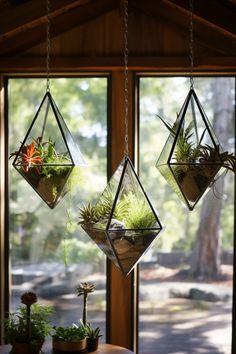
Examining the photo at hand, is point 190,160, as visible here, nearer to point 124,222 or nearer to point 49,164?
point 124,222

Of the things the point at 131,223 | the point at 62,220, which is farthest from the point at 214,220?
the point at 131,223

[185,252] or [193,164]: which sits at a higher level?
[193,164]

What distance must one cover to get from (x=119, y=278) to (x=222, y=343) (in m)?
0.83

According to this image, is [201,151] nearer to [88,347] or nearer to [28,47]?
[88,347]

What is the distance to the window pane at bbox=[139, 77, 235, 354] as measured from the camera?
3.83 m

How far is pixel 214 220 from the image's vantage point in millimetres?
3852

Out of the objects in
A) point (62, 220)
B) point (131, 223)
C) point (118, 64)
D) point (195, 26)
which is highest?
point (195, 26)

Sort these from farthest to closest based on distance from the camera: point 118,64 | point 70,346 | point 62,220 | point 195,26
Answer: point 62,220
point 118,64
point 195,26
point 70,346

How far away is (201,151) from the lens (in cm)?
286

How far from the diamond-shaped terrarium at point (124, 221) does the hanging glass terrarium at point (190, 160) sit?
0.62ft

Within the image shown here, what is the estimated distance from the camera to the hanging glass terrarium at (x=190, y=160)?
9.27 feet

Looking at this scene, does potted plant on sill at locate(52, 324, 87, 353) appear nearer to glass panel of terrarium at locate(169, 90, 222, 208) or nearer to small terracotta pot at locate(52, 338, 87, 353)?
small terracotta pot at locate(52, 338, 87, 353)

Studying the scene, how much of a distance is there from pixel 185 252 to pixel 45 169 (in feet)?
4.34

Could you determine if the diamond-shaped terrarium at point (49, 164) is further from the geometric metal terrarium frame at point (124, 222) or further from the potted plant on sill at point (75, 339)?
the potted plant on sill at point (75, 339)
